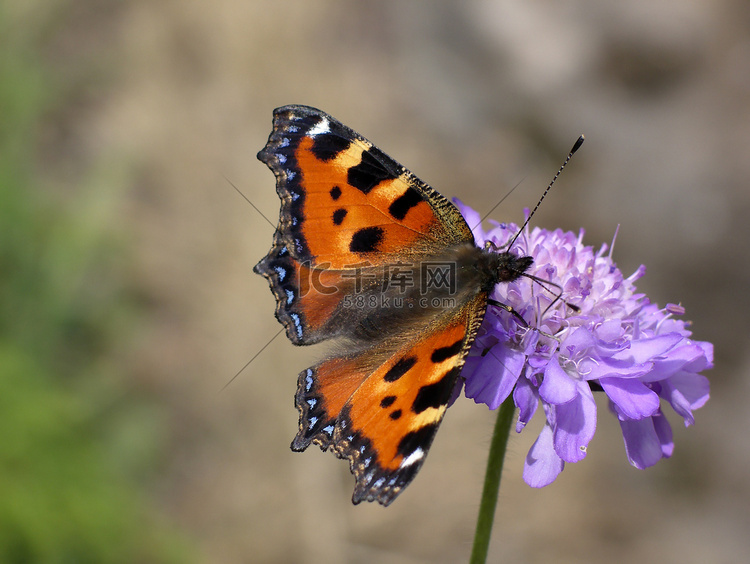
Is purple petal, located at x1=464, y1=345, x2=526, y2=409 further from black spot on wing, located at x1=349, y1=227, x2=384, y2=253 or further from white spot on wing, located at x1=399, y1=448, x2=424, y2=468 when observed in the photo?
black spot on wing, located at x1=349, y1=227, x2=384, y2=253

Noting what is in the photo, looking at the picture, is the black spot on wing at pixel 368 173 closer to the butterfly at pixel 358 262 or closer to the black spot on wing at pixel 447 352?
the butterfly at pixel 358 262

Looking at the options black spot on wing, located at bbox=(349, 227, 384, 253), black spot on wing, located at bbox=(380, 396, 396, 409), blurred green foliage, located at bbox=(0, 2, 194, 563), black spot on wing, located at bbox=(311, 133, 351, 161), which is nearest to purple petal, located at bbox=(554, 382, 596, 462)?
black spot on wing, located at bbox=(380, 396, 396, 409)

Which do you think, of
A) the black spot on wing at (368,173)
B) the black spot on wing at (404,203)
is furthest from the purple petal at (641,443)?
the black spot on wing at (368,173)

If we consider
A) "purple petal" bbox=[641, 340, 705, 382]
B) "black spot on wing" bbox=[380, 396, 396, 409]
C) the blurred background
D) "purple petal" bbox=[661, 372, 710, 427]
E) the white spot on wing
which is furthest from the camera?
the blurred background

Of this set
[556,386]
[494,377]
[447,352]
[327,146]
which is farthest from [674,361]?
[327,146]

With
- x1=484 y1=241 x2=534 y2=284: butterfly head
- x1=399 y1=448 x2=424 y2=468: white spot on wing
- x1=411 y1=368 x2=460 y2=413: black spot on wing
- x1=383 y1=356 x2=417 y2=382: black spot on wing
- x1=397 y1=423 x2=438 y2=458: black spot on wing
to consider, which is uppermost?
x1=484 y1=241 x2=534 y2=284: butterfly head

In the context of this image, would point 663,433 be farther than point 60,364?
No

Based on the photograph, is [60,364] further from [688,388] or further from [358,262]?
[688,388]
